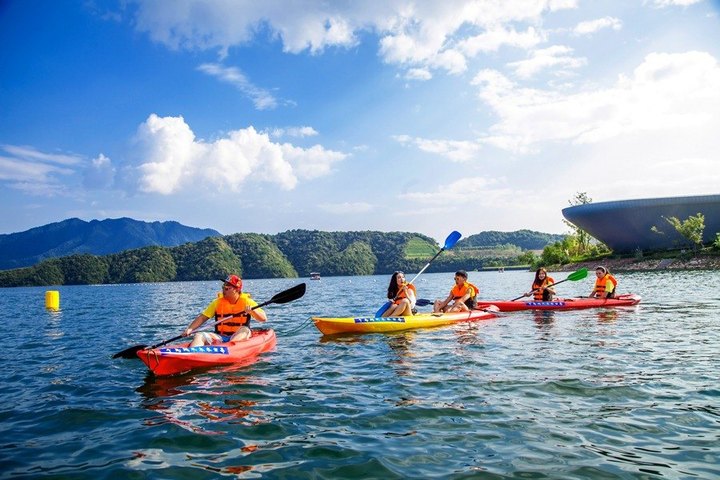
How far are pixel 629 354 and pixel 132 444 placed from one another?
8.68m

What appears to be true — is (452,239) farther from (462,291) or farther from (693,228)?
(693,228)

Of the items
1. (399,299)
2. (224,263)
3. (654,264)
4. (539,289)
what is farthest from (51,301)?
(224,263)

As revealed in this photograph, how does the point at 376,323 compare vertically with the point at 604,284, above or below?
below

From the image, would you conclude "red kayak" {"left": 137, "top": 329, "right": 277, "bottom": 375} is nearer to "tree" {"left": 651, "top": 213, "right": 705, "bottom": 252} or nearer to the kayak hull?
the kayak hull

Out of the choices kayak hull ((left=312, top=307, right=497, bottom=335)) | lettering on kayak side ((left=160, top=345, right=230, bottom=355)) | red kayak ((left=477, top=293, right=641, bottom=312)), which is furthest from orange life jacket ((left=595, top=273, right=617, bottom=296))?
lettering on kayak side ((left=160, top=345, right=230, bottom=355))

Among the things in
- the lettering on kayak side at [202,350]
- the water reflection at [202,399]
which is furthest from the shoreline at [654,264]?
the water reflection at [202,399]

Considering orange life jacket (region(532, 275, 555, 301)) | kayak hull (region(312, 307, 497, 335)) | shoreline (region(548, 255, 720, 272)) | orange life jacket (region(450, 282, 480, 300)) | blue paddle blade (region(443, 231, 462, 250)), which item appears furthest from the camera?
shoreline (region(548, 255, 720, 272))

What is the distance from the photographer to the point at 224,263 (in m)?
151

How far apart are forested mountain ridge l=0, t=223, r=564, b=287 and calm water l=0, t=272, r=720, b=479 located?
439 feet

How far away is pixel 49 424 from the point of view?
6.41 metres

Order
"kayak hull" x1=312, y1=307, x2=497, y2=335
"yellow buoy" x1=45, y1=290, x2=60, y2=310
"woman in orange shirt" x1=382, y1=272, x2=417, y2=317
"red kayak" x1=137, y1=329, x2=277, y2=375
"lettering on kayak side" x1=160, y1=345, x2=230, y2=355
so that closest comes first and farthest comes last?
"red kayak" x1=137, y1=329, x2=277, y2=375 → "lettering on kayak side" x1=160, y1=345, x2=230, y2=355 → "kayak hull" x1=312, y1=307, x2=497, y2=335 → "woman in orange shirt" x1=382, y1=272, x2=417, y2=317 → "yellow buoy" x1=45, y1=290, x2=60, y2=310

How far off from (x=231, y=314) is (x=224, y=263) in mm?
145915

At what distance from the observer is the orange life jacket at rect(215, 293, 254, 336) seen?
10438 mm

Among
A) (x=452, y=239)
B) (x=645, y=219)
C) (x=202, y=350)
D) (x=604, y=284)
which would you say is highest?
(x=645, y=219)
